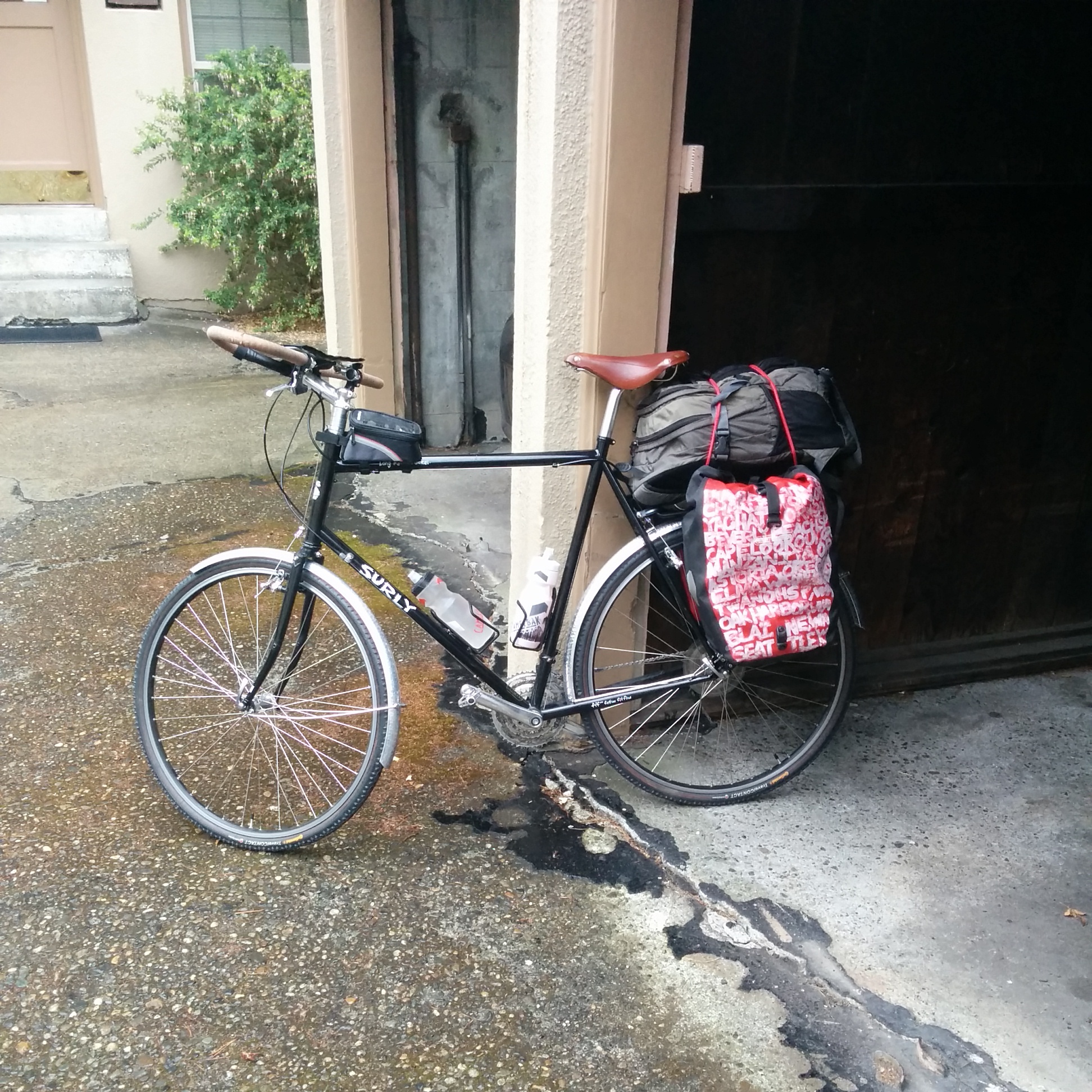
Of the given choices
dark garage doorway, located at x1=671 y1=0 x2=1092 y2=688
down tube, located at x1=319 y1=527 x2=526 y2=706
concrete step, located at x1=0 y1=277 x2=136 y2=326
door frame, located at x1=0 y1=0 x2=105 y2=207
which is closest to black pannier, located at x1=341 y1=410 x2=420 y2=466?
down tube, located at x1=319 y1=527 x2=526 y2=706

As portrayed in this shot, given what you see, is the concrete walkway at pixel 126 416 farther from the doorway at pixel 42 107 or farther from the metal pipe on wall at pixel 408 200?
the doorway at pixel 42 107

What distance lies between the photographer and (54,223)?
28.7 feet

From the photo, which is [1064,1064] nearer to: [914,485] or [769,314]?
[914,485]

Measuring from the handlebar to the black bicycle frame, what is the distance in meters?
0.17

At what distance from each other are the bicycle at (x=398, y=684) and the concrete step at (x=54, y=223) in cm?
667

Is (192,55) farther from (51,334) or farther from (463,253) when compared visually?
(463,253)

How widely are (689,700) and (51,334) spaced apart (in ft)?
23.0

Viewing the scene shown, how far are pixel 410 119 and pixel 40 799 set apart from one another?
3.95m

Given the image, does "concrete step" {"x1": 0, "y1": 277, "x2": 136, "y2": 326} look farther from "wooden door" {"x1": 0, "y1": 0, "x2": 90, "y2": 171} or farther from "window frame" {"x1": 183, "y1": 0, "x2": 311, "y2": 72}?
"window frame" {"x1": 183, "y1": 0, "x2": 311, "y2": 72}

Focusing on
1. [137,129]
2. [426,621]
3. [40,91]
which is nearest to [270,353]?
[426,621]

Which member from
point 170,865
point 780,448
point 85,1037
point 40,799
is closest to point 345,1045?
point 85,1037

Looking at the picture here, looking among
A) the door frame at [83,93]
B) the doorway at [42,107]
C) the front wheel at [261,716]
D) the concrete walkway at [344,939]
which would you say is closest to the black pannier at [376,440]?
the front wheel at [261,716]

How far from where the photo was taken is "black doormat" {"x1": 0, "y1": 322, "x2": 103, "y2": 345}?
317 inches

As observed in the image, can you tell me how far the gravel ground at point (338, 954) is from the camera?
2082 millimetres
